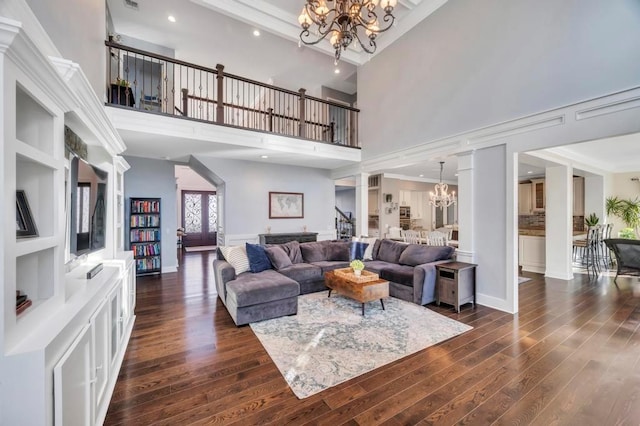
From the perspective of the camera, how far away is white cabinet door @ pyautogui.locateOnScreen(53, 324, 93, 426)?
1.08 metres

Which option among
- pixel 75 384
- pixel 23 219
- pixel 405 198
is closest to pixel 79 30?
pixel 23 219

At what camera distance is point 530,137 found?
3.50 m

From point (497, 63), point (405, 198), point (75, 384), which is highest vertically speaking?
point (497, 63)

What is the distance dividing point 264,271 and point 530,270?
6.12m

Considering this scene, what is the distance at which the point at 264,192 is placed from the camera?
678 centimetres

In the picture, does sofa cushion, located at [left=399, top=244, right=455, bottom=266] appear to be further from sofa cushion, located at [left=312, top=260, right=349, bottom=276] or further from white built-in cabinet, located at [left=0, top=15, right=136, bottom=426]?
white built-in cabinet, located at [left=0, top=15, right=136, bottom=426]

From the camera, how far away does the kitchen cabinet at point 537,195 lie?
26.2ft

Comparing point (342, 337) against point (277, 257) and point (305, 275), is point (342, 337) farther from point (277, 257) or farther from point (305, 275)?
point (277, 257)

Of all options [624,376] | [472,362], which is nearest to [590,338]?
[624,376]

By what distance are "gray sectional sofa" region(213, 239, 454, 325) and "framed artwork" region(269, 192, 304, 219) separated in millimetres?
1978

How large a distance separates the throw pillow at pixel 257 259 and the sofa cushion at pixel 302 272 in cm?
28

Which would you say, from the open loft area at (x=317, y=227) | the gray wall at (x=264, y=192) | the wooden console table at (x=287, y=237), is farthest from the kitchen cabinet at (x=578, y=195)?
the wooden console table at (x=287, y=237)

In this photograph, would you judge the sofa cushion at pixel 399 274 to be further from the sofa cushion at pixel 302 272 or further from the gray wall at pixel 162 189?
the gray wall at pixel 162 189

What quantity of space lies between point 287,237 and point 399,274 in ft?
11.0
